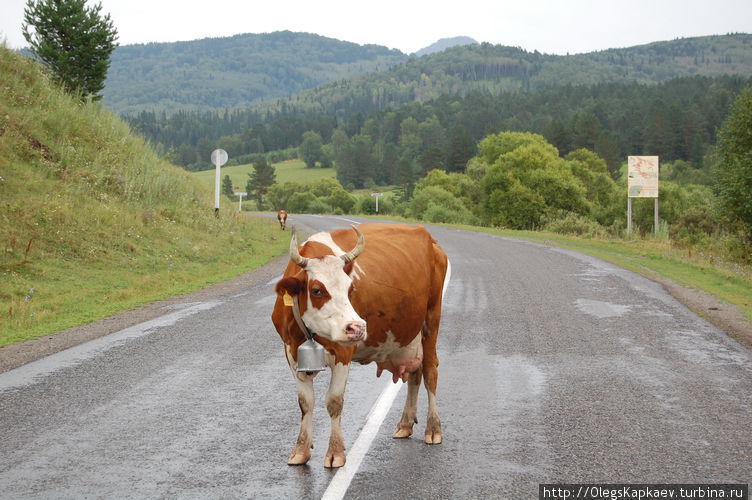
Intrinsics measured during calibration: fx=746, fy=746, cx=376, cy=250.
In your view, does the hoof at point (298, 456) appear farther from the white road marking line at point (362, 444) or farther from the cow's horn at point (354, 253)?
the cow's horn at point (354, 253)

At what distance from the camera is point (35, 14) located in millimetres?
29953

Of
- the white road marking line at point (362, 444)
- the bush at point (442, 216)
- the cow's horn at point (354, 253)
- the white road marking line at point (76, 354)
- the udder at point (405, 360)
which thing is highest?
the cow's horn at point (354, 253)

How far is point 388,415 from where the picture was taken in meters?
7.39

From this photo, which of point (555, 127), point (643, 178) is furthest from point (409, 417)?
→ point (555, 127)

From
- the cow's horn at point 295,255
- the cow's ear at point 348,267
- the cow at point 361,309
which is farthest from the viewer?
the cow's ear at point 348,267

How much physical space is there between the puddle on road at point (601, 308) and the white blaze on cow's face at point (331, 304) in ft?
31.4

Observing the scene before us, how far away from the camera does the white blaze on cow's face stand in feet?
17.2

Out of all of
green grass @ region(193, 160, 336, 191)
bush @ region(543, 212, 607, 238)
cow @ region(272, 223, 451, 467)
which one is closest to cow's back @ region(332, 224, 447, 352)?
cow @ region(272, 223, 451, 467)

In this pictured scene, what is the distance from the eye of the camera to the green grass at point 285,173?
536ft

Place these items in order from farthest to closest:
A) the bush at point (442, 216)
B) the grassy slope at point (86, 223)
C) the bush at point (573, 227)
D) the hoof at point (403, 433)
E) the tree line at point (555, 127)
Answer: the tree line at point (555, 127) → the bush at point (442, 216) → the bush at point (573, 227) → the grassy slope at point (86, 223) → the hoof at point (403, 433)

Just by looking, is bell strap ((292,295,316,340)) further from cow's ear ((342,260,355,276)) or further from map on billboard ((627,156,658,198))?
map on billboard ((627,156,658,198))

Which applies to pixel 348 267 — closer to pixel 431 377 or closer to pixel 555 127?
pixel 431 377

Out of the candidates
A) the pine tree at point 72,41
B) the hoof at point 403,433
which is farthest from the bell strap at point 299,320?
the pine tree at point 72,41

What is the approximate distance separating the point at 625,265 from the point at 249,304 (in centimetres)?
1411
